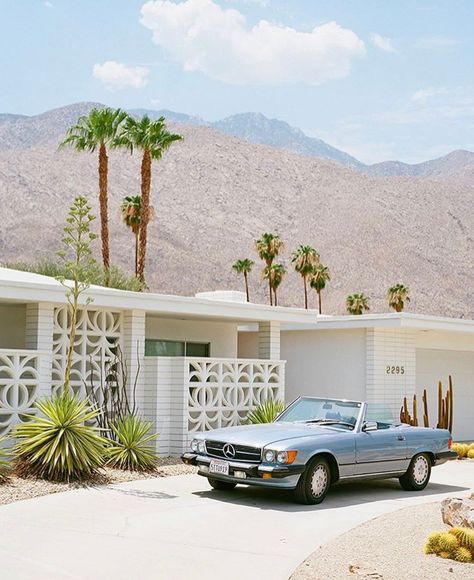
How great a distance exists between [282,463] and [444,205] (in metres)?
111

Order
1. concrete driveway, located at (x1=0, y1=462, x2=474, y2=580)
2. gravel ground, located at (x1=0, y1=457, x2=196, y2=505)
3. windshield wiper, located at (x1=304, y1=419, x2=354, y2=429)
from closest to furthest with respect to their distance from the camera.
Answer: concrete driveway, located at (x1=0, y1=462, x2=474, y2=580)
gravel ground, located at (x1=0, y1=457, x2=196, y2=505)
windshield wiper, located at (x1=304, y1=419, x2=354, y2=429)

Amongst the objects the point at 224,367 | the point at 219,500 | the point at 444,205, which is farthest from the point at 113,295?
the point at 444,205

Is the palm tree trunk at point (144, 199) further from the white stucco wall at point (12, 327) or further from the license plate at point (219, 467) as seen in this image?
the license plate at point (219, 467)

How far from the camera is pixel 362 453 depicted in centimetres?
1229

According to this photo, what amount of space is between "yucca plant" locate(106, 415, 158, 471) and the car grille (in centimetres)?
230

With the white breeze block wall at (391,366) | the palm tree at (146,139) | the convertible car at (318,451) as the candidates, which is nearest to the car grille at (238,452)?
the convertible car at (318,451)

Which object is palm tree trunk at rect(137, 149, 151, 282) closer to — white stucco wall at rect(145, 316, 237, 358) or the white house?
the white house

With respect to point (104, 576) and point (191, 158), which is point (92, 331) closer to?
point (104, 576)

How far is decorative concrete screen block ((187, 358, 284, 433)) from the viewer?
17.1 meters

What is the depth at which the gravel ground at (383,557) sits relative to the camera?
7941 millimetres

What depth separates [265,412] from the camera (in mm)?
17844

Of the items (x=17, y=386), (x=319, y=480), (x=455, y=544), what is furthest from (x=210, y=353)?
(x=455, y=544)

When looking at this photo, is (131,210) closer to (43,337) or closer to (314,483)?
(43,337)

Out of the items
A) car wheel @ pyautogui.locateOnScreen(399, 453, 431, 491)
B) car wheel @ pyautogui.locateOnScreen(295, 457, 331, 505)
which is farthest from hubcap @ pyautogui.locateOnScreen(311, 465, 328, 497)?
car wheel @ pyautogui.locateOnScreen(399, 453, 431, 491)
